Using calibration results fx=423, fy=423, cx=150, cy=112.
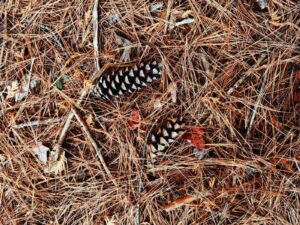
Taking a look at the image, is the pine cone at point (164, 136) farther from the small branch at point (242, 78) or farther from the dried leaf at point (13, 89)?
the dried leaf at point (13, 89)

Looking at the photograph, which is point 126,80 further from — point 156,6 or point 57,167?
point 57,167

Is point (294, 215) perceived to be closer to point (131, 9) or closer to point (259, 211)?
point (259, 211)

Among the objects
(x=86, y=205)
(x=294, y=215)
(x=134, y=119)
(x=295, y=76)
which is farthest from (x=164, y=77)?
(x=294, y=215)

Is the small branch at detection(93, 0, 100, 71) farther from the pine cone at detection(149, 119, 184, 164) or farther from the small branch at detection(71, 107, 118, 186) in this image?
the pine cone at detection(149, 119, 184, 164)

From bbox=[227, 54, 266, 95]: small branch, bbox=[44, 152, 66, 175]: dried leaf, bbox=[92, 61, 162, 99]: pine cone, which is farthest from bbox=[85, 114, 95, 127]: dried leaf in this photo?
bbox=[227, 54, 266, 95]: small branch

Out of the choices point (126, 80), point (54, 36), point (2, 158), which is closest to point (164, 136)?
point (126, 80)

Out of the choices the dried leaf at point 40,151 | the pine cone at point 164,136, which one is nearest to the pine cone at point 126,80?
the pine cone at point 164,136

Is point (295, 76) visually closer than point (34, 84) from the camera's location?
Yes
